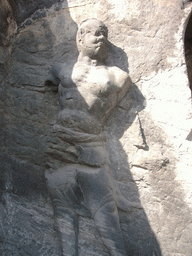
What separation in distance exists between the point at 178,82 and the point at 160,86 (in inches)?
7.2

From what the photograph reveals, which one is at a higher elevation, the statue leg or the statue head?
the statue head

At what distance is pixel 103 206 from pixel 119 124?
0.85 meters

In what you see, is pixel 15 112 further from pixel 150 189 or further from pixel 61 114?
pixel 150 189

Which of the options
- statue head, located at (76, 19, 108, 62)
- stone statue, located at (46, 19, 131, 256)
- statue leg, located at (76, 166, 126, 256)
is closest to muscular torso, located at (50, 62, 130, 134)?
stone statue, located at (46, 19, 131, 256)

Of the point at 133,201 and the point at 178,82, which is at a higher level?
the point at 178,82

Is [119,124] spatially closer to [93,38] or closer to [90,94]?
[90,94]

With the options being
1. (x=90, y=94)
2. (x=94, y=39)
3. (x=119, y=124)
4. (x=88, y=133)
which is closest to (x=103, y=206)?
(x=88, y=133)

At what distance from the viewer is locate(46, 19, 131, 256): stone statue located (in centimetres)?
252

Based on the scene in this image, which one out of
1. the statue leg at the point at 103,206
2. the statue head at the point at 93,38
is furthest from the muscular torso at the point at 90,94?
the statue leg at the point at 103,206

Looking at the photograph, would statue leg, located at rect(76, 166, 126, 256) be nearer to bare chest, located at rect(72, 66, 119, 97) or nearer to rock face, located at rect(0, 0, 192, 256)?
rock face, located at rect(0, 0, 192, 256)

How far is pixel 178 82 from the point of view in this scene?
2682 millimetres

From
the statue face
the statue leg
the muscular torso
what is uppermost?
the statue face

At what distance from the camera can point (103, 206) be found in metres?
2.50

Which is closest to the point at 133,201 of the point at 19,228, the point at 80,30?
A: the point at 19,228
